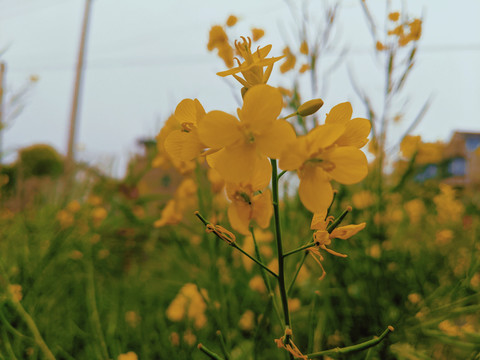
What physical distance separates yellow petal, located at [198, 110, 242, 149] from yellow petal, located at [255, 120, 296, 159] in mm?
19

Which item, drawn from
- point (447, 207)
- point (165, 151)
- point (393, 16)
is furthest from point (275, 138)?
point (447, 207)

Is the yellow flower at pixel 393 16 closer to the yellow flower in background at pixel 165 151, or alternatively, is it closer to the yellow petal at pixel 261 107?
the yellow flower in background at pixel 165 151

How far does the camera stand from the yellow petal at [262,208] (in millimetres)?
251

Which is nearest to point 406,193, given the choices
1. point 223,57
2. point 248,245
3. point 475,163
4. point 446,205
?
point 446,205

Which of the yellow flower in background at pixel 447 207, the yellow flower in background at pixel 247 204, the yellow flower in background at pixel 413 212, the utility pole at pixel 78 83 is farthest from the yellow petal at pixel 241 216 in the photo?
the utility pole at pixel 78 83

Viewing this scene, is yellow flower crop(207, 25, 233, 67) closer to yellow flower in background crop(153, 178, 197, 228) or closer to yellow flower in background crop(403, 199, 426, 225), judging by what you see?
yellow flower in background crop(153, 178, 197, 228)

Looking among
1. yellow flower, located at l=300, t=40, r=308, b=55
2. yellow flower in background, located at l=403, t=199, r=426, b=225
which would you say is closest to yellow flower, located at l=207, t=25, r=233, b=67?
yellow flower, located at l=300, t=40, r=308, b=55

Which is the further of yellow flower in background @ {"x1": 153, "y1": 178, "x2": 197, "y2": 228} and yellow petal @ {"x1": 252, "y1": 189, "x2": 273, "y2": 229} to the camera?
yellow flower in background @ {"x1": 153, "y1": 178, "x2": 197, "y2": 228}

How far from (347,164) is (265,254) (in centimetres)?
69

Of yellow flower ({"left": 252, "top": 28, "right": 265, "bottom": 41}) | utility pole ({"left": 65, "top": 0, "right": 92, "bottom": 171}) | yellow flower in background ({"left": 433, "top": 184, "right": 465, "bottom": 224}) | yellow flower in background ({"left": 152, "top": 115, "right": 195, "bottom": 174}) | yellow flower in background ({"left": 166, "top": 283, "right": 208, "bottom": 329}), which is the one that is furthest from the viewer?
utility pole ({"left": 65, "top": 0, "right": 92, "bottom": 171})

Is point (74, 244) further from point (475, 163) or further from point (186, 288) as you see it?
point (475, 163)

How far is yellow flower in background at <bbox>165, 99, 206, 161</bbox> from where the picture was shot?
0.25 metres

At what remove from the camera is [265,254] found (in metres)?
0.88

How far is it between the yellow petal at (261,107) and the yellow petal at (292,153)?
0.07 feet
